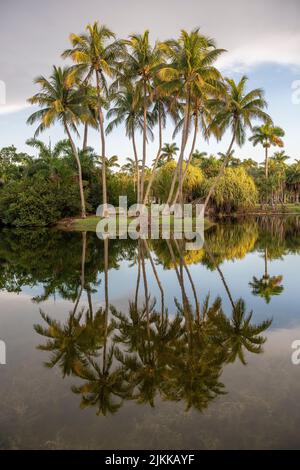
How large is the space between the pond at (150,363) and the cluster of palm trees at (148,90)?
1860 cm

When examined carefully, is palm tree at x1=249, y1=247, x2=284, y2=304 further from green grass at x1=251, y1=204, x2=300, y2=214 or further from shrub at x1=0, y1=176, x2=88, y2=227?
green grass at x1=251, y1=204, x2=300, y2=214

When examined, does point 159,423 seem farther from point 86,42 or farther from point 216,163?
point 216,163

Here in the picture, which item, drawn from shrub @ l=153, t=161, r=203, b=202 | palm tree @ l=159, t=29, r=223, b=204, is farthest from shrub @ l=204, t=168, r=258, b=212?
palm tree @ l=159, t=29, r=223, b=204

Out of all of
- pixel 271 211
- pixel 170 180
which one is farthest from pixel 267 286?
pixel 271 211

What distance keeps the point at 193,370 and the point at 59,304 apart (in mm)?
4320

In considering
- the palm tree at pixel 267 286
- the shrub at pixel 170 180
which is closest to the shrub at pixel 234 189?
the shrub at pixel 170 180

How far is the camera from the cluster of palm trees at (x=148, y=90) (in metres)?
26.0

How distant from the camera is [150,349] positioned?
538cm

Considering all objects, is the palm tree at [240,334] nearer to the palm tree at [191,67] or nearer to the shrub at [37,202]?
the palm tree at [191,67]

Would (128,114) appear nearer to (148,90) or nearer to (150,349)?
(148,90)

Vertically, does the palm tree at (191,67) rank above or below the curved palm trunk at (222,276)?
above

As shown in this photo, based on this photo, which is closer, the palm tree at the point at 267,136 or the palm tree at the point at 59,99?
the palm tree at the point at 59,99

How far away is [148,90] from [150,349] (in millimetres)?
27348

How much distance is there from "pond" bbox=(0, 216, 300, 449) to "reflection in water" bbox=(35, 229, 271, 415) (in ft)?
0.06
